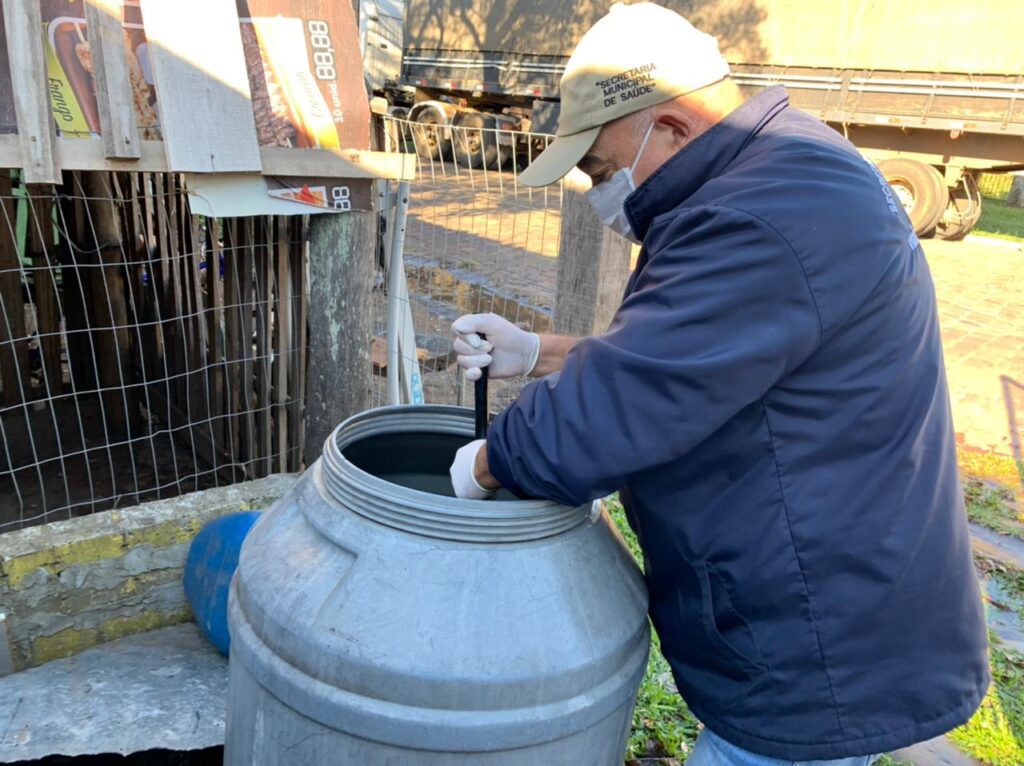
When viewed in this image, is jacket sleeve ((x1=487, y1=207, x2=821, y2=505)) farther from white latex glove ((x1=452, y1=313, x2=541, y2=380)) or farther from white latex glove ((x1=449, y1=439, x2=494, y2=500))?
white latex glove ((x1=452, y1=313, x2=541, y2=380))

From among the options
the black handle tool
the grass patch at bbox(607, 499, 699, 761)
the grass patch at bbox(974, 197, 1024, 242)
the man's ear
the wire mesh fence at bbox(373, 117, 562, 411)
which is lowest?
the grass patch at bbox(974, 197, 1024, 242)

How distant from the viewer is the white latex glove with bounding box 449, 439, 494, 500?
1.46 m

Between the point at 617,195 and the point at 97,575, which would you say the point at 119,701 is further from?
the point at 617,195

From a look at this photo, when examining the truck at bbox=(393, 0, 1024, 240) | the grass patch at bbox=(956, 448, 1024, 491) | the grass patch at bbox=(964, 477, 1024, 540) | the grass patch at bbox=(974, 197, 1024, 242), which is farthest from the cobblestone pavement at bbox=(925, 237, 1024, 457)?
the grass patch at bbox=(974, 197, 1024, 242)

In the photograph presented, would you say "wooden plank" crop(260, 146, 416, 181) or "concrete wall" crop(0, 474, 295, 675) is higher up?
"wooden plank" crop(260, 146, 416, 181)

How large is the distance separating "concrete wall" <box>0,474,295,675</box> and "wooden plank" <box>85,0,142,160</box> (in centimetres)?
117

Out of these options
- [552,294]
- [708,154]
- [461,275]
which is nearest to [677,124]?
[708,154]

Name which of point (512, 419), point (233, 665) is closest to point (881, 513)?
point (512, 419)

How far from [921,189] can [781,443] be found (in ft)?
41.0

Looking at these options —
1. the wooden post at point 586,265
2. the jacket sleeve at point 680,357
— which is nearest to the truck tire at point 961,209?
the wooden post at point 586,265

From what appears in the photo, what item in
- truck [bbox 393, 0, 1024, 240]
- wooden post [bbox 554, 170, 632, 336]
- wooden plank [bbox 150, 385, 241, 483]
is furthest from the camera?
truck [bbox 393, 0, 1024, 240]

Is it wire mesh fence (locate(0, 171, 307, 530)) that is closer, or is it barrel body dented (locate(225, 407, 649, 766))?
barrel body dented (locate(225, 407, 649, 766))

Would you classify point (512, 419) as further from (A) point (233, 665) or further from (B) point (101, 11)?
(B) point (101, 11)

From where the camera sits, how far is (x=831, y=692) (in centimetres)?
136
